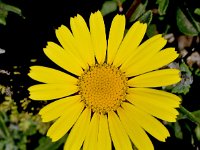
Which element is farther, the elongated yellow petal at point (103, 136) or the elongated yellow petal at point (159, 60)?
the elongated yellow petal at point (103, 136)

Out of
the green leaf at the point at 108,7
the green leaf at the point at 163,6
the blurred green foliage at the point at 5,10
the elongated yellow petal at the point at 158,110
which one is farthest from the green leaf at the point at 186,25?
the blurred green foliage at the point at 5,10

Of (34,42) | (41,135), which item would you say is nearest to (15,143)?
(41,135)

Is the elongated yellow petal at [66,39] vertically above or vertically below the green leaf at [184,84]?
above

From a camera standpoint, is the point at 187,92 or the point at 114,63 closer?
the point at 114,63

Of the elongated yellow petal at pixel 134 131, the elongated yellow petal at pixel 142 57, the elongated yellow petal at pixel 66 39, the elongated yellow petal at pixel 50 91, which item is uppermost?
the elongated yellow petal at pixel 66 39

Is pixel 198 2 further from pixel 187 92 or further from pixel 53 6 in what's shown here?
pixel 53 6

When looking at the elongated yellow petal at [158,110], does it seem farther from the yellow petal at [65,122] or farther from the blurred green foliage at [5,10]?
the blurred green foliage at [5,10]
